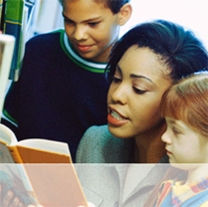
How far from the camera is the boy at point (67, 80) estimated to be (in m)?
0.67

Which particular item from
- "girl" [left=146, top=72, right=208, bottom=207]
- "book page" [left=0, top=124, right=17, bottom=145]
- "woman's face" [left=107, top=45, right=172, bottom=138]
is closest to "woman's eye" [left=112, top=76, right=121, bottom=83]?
"woman's face" [left=107, top=45, right=172, bottom=138]

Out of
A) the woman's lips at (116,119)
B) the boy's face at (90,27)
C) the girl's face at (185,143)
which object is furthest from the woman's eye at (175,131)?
the boy's face at (90,27)

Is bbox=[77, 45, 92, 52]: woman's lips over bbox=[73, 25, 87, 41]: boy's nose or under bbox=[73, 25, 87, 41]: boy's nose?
under

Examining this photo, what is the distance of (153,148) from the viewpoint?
662 mm

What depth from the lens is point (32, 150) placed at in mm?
585

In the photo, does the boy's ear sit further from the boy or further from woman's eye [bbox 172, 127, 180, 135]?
woman's eye [bbox 172, 127, 180, 135]

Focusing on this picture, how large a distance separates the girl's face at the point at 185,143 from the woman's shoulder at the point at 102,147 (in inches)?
5.0

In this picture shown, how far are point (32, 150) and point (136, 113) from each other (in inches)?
7.5

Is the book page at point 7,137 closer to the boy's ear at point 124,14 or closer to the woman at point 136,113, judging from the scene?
the woman at point 136,113

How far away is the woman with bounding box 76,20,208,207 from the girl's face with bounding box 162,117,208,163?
55 millimetres

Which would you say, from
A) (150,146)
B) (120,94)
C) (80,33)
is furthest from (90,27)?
(150,146)

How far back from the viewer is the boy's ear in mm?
665

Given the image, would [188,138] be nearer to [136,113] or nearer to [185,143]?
[185,143]

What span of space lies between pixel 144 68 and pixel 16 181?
302 millimetres
